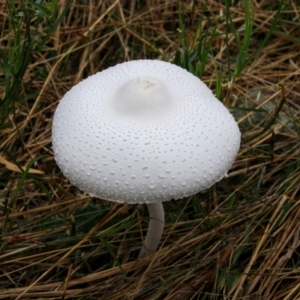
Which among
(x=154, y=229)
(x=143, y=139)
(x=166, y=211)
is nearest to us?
(x=143, y=139)

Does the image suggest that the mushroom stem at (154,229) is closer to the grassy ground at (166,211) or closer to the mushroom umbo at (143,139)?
the grassy ground at (166,211)

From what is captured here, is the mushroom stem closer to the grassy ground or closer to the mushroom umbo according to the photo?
the grassy ground

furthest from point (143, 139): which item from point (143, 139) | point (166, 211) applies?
point (166, 211)

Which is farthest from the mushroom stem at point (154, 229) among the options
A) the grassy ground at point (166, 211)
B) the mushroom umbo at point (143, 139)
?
the mushroom umbo at point (143, 139)

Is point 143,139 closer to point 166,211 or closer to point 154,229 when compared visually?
point 154,229

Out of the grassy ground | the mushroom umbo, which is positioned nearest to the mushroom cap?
the mushroom umbo

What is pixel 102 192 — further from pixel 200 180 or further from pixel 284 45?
pixel 284 45
